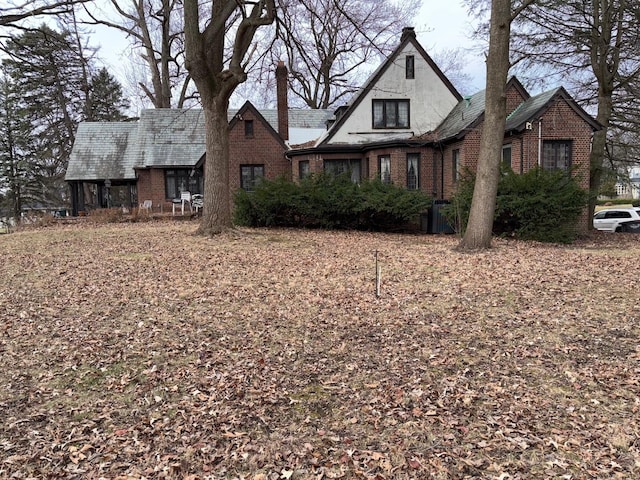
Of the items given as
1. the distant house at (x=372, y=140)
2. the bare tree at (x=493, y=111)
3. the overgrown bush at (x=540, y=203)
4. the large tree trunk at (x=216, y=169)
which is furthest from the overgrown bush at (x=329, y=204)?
the bare tree at (x=493, y=111)

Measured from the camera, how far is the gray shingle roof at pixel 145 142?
26.2m

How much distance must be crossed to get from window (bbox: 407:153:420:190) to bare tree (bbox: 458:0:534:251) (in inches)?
344

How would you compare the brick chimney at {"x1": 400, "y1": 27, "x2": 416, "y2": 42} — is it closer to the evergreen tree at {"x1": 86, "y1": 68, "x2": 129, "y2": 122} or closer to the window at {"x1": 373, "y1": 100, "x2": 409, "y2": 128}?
the window at {"x1": 373, "y1": 100, "x2": 409, "y2": 128}

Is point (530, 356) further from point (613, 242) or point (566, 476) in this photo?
point (613, 242)

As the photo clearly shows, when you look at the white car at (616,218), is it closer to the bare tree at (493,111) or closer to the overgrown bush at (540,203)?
the overgrown bush at (540,203)

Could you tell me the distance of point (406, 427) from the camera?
3.57 metres

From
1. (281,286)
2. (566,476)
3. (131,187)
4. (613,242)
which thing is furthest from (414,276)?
(131,187)

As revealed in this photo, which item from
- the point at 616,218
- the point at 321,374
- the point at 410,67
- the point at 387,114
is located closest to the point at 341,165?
the point at 387,114

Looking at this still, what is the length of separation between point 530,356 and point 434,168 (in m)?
16.2

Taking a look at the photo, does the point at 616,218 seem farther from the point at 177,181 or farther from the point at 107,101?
the point at 107,101

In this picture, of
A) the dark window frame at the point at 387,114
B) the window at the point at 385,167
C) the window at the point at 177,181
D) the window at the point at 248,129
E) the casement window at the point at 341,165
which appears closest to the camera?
the window at the point at 385,167

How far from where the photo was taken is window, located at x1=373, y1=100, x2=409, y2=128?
21250 mm

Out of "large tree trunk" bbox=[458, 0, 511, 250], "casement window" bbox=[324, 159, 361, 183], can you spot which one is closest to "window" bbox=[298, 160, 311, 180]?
"casement window" bbox=[324, 159, 361, 183]

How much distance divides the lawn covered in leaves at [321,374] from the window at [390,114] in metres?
13.6
